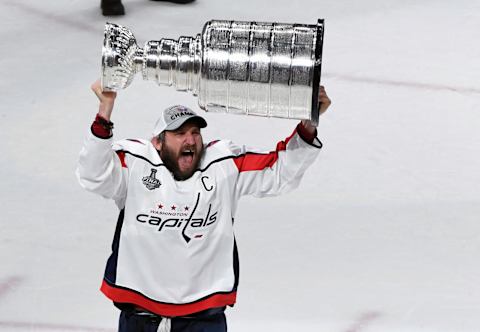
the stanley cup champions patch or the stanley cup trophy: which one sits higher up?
the stanley cup trophy

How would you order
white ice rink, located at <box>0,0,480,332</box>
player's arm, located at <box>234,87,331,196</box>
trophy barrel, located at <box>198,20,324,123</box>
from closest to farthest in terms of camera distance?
trophy barrel, located at <box>198,20,324,123</box>
player's arm, located at <box>234,87,331,196</box>
white ice rink, located at <box>0,0,480,332</box>

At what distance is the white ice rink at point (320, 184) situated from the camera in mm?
4324

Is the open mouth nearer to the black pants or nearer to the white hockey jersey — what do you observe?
the white hockey jersey

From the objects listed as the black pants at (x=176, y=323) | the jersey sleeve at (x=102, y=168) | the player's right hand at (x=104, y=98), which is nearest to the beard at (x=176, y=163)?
the jersey sleeve at (x=102, y=168)

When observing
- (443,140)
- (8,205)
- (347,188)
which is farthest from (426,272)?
(8,205)

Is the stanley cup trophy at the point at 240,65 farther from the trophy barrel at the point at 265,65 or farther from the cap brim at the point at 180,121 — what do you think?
the cap brim at the point at 180,121

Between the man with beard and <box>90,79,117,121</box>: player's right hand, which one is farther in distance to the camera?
the man with beard

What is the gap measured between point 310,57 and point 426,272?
169 cm

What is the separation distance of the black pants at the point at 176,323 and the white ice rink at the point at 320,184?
72 cm

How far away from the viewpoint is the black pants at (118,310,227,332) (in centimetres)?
343

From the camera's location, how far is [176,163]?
3336 mm

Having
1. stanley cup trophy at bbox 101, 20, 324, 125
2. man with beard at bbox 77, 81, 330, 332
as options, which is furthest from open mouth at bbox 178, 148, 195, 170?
stanley cup trophy at bbox 101, 20, 324, 125

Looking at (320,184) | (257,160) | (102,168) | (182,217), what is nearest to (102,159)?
(102,168)

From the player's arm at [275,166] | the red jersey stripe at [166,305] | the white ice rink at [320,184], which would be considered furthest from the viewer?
the white ice rink at [320,184]
